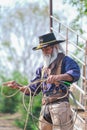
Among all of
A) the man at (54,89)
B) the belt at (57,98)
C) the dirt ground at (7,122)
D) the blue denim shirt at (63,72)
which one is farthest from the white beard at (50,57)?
the dirt ground at (7,122)

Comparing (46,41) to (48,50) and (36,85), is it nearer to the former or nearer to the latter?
(48,50)

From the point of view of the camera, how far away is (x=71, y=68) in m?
5.37

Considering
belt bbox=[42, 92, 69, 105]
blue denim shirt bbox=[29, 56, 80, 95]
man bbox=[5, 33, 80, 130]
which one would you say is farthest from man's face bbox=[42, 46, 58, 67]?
belt bbox=[42, 92, 69, 105]

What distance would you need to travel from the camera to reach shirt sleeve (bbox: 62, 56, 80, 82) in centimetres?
532

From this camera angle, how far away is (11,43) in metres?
35.9

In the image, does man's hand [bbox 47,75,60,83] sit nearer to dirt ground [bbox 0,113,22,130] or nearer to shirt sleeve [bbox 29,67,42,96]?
shirt sleeve [bbox 29,67,42,96]

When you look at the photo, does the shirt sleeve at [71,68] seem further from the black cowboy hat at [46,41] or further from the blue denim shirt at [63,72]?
the black cowboy hat at [46,41]

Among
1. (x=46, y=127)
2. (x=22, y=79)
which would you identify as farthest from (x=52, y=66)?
(x=22, y=79)

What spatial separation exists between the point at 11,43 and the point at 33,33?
2232 millimetres

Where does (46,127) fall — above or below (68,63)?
below

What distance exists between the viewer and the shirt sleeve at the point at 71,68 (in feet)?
17.5

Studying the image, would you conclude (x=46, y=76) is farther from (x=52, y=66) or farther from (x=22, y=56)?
(x=22, y=56)

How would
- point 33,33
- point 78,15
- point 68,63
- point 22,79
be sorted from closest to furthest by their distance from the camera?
point 68,63
point 78,15
point 22,79
point 33,33

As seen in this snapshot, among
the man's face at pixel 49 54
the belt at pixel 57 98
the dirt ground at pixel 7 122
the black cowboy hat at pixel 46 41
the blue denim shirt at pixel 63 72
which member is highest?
the black cowboy hat at pixel 46 41
